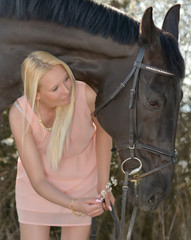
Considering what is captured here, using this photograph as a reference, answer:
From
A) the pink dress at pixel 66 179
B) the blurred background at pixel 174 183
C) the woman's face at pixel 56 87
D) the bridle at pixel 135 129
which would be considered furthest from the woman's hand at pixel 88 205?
the blurred background at pixel 174 183

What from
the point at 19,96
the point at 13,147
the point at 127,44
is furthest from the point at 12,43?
the point at 13,147

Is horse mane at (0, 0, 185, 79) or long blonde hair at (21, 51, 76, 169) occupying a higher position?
horse mane at (0, 0, 185, 79)

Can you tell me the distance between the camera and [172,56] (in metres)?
2.29

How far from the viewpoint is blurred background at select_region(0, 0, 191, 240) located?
4.34 meters

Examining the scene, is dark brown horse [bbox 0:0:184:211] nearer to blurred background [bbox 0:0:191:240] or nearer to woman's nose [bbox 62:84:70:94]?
woman's nose [bbox 62:84:70:94]

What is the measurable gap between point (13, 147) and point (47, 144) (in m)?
2.20

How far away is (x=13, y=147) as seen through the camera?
4727mm

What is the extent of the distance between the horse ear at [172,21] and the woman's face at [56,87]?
686 mm

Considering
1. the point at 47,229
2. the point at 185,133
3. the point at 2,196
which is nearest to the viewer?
the point at 47,229

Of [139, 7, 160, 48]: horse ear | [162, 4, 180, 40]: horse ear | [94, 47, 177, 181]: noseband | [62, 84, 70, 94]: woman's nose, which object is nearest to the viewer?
[139, 7, 160, 48]: horse ear

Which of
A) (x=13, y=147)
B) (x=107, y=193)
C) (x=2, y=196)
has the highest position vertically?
(x=107, y=193)

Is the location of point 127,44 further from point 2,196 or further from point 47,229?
point 2,196

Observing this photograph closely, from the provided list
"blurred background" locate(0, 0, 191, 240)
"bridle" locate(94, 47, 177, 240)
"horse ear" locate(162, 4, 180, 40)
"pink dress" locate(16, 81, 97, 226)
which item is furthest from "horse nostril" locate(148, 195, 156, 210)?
"blurred background" locate(0, 0, 191, 240)

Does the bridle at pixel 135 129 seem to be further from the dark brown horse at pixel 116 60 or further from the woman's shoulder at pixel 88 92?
the woman's shoulder at pixel 88 92
